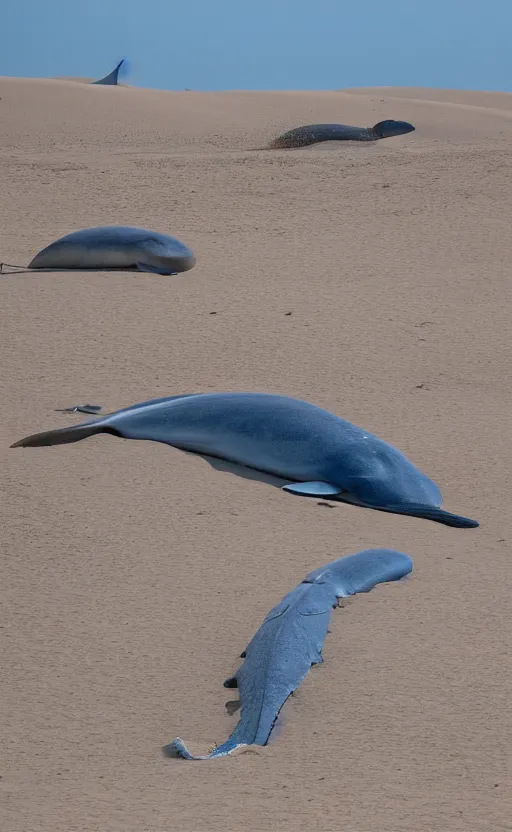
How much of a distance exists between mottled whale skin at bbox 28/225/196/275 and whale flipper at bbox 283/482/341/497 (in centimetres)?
279

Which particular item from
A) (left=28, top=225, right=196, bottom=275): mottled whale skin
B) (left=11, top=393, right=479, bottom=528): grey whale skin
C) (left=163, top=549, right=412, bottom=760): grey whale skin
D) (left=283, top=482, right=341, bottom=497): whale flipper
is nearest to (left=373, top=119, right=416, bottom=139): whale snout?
(left=28, top=225, right=196, bottom=275): mottled whale skin

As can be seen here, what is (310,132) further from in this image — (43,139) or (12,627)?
(12,627)

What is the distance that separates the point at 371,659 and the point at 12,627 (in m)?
0.73

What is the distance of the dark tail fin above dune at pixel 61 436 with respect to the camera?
344cm

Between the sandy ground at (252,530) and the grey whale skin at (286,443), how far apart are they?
62 mm

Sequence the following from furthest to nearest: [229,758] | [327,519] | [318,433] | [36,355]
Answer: [36,355] < [318,433] < [327,519] < [229,758]

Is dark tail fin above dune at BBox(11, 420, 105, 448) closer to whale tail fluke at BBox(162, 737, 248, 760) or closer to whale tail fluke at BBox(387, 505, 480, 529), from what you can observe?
whale tail fluke at BBox(387, 505, 480, 529)

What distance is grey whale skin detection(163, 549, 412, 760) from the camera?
1.94 m

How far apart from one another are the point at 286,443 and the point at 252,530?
397 mm

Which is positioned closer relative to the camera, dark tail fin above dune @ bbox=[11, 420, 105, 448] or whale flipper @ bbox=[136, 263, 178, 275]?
dark tail fin above dune @ bbox=[11, 420, 105, 448]

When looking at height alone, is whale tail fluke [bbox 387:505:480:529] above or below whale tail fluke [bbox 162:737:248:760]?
below

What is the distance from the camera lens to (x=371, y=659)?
224 cm

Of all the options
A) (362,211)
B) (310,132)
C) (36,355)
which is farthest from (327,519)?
(310,132)

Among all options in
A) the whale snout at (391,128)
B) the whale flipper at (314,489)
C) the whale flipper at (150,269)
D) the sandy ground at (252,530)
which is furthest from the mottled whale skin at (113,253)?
the whale snout at (391,128)
